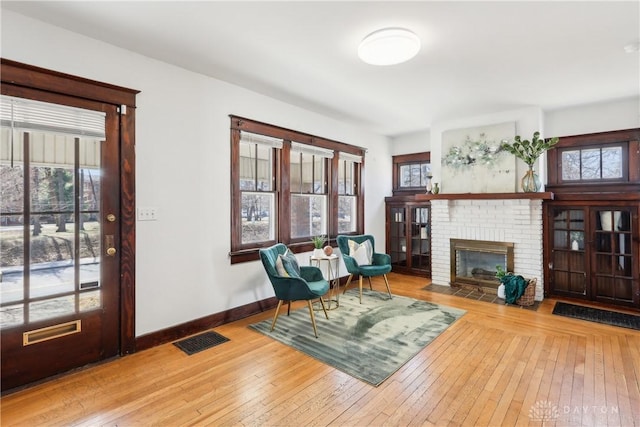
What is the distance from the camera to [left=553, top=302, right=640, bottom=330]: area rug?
336cm

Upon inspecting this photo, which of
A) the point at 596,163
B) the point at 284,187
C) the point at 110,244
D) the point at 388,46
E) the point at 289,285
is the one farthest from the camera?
the point at 596,163

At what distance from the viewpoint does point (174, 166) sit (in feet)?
9.82

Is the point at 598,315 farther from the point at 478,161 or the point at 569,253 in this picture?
the point at 478,161

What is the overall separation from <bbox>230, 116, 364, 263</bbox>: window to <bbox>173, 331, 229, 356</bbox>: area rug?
80cm

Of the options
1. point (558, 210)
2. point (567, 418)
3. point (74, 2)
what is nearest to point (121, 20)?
point (74, 2)

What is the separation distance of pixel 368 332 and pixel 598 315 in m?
2.69

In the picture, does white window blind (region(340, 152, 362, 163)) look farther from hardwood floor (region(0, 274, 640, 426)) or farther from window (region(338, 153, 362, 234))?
hardwood floor (region(0, 274, 640, 426))

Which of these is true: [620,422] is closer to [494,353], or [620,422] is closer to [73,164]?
[494,353]

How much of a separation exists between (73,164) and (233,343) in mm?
1959

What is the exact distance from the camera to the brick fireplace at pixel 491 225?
4.23 meters

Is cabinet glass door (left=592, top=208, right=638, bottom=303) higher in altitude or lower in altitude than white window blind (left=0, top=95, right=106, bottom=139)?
lower

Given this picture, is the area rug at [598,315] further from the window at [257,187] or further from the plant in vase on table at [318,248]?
the window at [257,187]

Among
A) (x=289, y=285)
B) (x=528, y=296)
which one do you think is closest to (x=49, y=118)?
(x=289, y=285)

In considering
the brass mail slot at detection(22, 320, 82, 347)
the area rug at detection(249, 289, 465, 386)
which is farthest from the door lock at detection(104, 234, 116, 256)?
the area rug at detection(249, 289, 465, 386)
